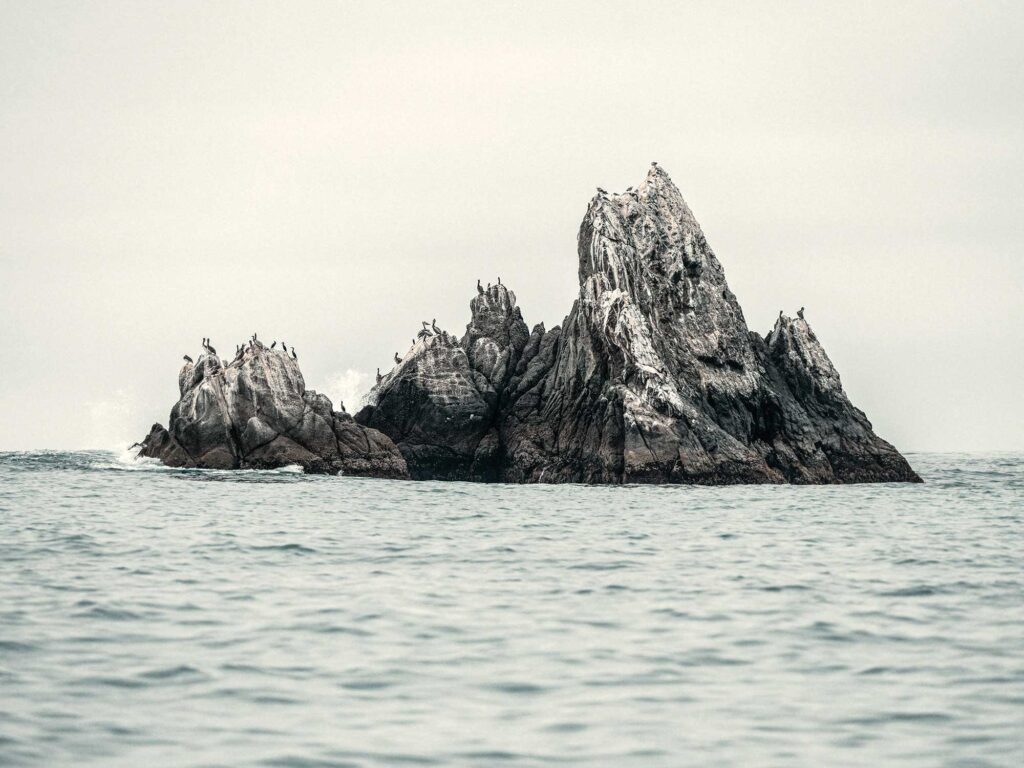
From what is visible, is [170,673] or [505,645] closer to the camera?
[170,673]

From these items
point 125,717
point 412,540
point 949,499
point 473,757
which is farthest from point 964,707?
point 949,499

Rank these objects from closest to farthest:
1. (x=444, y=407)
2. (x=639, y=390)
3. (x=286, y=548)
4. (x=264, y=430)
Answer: (x=286, y=548), (x=639, y=390), (x=264, y=430), (x=444, y=407)

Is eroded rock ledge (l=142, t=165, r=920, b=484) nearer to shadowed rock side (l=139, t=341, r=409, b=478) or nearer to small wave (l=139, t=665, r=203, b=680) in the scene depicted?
shadowed rock side (l=139, t=341, r=409, b=478)

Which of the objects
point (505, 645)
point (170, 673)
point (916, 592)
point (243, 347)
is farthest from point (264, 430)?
point (170, 673)

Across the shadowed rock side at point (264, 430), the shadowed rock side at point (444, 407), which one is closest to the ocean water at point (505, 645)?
the shadowed rock side at point (264, 430)

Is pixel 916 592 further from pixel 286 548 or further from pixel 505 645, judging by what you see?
pixel 286 548

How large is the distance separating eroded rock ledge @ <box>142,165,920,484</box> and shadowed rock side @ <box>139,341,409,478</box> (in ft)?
0.29

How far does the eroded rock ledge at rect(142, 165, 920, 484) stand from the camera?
190 feet

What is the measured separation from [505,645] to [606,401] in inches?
1754

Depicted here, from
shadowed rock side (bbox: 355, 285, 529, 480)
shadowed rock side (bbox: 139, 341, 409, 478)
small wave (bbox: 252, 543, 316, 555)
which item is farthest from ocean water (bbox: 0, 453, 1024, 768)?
shadowed rock side (bbox: 355, 285, 529, 480)

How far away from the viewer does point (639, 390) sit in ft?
190

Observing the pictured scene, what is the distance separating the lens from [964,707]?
11.8 m

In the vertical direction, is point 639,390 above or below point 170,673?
above

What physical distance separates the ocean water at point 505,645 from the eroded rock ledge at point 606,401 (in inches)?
1071
